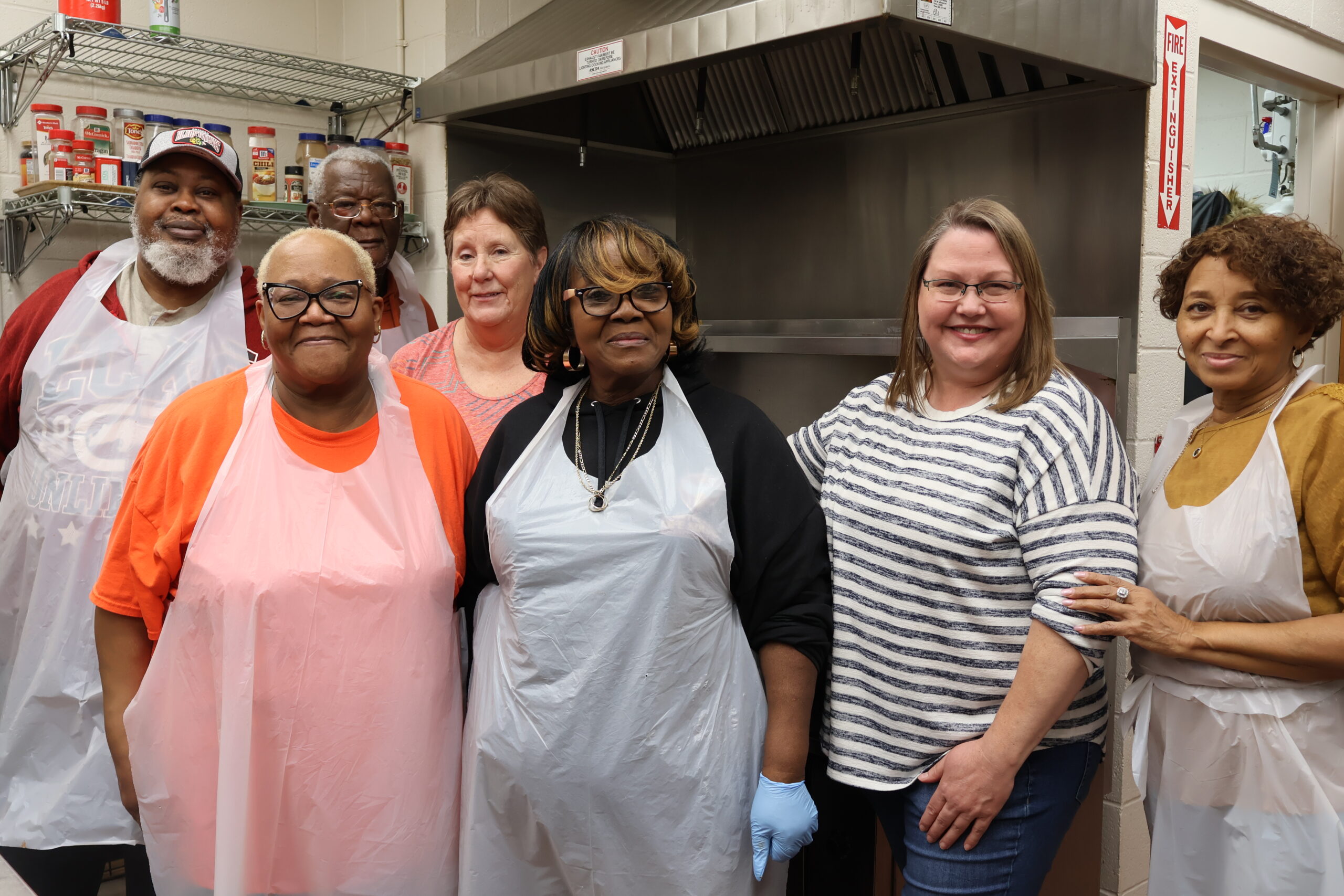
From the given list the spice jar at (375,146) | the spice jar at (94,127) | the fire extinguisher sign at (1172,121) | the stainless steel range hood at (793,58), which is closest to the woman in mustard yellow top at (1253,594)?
the stainless steel range hood at (793,58)

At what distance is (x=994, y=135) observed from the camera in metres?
2.19

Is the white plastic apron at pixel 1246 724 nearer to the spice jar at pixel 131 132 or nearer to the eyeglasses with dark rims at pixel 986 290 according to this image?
the eyeglasses with dark rims at pixel 986 290

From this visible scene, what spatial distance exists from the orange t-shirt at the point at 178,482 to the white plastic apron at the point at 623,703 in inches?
7.8

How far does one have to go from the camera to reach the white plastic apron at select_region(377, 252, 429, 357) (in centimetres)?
235

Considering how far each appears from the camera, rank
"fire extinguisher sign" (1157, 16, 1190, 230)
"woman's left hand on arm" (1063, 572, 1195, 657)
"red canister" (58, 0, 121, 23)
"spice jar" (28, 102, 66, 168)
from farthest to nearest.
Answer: "spice jar" (28, 102, 66, 168)
"red canister" (58, 0, 121, 23)
"fire extinguisher sign" (1157, 16, 1190, 230)
"woman's left hand on arm" (1063, 572, 1195, 657)

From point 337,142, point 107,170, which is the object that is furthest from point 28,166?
point 337,142

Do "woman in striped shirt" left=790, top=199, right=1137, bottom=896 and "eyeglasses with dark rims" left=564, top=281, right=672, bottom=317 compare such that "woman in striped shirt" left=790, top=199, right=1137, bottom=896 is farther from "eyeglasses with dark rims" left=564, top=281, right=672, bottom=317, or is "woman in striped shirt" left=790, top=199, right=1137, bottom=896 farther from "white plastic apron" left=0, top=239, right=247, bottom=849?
"white plastic apron" left=0, top=239, right=247, bottom=849

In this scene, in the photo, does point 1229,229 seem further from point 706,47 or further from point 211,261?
point 211,261

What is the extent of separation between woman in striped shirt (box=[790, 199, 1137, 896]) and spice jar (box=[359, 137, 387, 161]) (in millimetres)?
1499

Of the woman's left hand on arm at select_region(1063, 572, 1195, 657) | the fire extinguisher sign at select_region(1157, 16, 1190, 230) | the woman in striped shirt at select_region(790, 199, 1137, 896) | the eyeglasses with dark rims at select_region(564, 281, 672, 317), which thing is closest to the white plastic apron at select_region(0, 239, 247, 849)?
the eyeglasses with dark rims at select_region(564, 281, 672, 317)

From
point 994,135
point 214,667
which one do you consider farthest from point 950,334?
point 994,135

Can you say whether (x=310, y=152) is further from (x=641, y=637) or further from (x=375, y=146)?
(x=641, y=637)

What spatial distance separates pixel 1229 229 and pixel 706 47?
0.86 m

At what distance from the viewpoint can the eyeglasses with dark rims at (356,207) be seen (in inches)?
87.9
